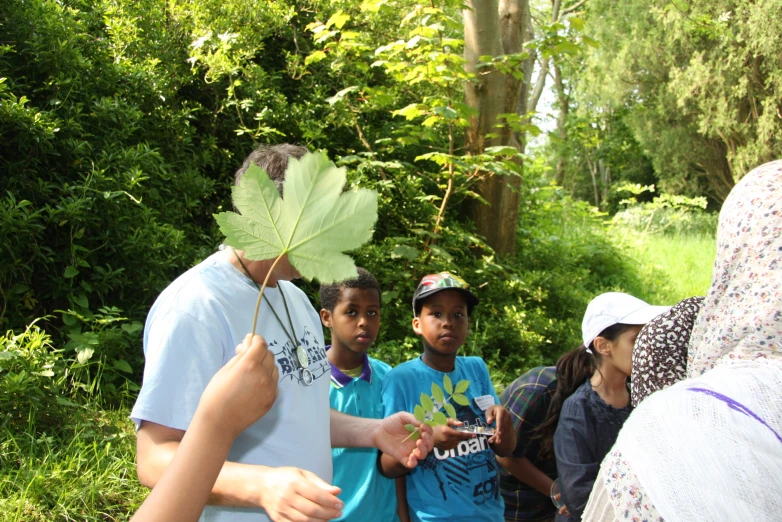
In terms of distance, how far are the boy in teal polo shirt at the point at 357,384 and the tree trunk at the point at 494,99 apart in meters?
3.75

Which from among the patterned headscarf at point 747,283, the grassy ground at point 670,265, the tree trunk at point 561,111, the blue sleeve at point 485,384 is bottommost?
the grassy ground at point 670,265

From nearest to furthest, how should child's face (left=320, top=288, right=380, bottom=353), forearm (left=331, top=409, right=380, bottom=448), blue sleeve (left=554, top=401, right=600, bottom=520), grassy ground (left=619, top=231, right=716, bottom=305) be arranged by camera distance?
1. forearm (left=331, top=409, right=380, bottom=448)
2. blue sleeve (left=554, top=401, right=600, bottom=520)
3. child's face (left=320, top=288, right=380, bottom=353)
4. grassy ground (left=619, top=231, right=716, bottom=305)

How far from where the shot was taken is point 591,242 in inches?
380

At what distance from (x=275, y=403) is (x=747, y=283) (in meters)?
1.11

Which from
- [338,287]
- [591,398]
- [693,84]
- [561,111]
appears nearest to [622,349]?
[591,398]

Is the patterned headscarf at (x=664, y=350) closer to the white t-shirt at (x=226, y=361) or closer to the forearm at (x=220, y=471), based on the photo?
the white t-shirt at (x=226, y=361)

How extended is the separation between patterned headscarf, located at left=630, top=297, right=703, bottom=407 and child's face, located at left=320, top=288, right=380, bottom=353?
140cm

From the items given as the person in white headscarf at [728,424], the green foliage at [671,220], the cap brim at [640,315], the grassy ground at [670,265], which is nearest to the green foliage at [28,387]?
the cap brim at [640,315]

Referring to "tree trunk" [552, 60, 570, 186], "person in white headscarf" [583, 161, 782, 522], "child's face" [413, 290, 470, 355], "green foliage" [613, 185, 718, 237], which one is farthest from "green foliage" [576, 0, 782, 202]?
"person in white headscarf" [583, 161, 782, 522]

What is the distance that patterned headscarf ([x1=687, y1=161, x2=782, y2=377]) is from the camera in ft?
3.36

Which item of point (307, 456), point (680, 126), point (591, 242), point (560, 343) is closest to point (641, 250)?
point (591, 242)

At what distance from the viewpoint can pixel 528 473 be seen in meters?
2.79

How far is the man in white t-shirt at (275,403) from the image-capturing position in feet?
4.03

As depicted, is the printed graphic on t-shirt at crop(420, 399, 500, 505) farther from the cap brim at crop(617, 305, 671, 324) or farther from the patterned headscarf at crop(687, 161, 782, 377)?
the patterned headscarf at crop(687, 161, 782, 377)
